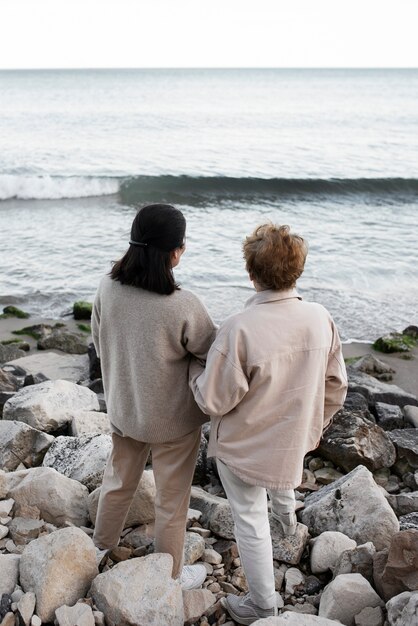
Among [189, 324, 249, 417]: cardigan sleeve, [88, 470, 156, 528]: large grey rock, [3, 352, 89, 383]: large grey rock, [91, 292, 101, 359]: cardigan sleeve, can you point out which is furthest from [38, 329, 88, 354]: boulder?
[189, 324, 249, 417]: cardigan sleeve

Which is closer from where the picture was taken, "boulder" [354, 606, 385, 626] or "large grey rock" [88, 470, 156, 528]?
"boulder" [354, 606, 385, 626]

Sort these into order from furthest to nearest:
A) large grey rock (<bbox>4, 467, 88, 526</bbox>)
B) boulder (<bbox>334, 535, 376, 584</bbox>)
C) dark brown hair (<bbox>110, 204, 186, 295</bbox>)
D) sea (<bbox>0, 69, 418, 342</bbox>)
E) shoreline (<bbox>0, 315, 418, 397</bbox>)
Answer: sea (<bbox>0, 69, 418, 342</bbox>)
shoreline (<bbox>0, 315, 418, 397</bbox>)
large grey rock (<bbox>4, 467, 88, 526</bbox>)
boulder (<bbox>334, 535, 376, 584</bbox>)
dark brown hair (<bbox>110, 204, 186, 295</bbox>)

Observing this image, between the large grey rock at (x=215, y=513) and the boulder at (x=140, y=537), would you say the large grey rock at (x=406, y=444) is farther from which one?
the boulder at (x=140, y=537)

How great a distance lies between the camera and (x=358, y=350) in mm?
9172

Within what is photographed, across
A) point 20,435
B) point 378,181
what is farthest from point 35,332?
point 378,181

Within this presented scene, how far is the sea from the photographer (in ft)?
39.2

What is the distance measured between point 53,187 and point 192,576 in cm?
1974

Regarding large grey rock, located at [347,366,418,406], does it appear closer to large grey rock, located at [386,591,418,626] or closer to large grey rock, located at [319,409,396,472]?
large grey rock, located at [319,409,396,472]

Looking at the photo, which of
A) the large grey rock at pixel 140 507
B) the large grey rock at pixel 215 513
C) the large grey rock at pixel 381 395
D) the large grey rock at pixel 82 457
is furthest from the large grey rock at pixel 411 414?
the large grey rock at pixel 140 507

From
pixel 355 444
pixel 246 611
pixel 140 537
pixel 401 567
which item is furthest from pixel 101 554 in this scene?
pixel 355 444

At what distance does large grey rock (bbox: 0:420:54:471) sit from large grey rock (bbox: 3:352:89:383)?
2.86 meters

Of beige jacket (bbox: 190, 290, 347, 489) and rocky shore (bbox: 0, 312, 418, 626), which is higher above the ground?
beige jacket (bbox: 190, 290, 347, 489)

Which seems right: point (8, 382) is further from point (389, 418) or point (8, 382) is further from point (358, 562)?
point (358, 562)

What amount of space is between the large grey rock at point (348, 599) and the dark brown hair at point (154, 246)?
158 cm
